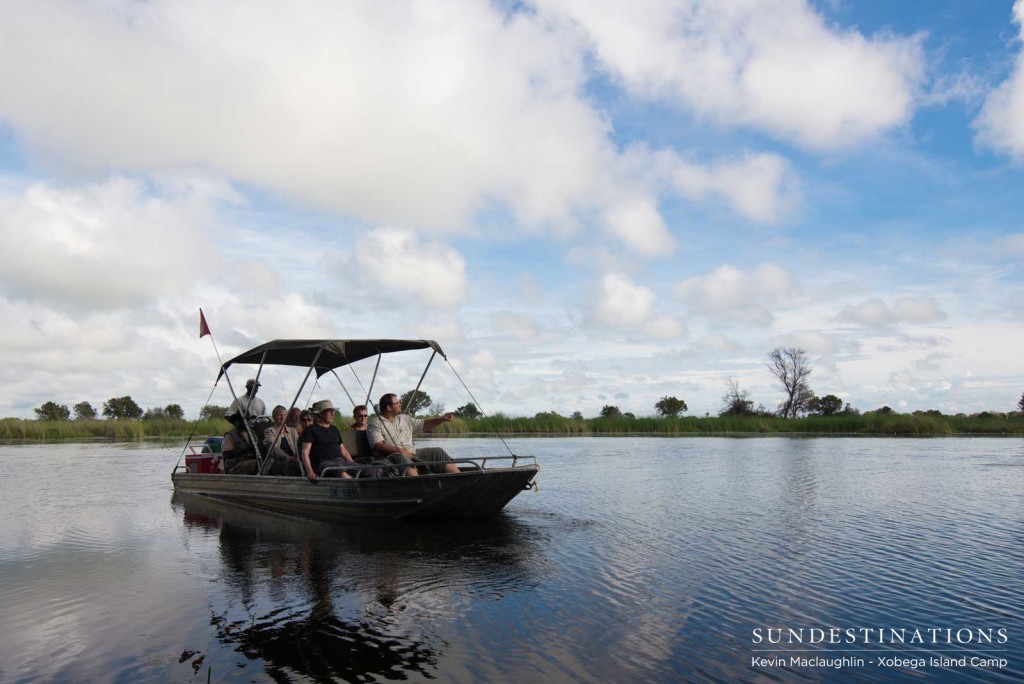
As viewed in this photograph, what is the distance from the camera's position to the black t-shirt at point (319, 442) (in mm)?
12148

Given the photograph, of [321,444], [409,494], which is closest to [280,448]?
[321,444]

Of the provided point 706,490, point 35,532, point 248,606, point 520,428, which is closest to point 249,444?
point 35,532

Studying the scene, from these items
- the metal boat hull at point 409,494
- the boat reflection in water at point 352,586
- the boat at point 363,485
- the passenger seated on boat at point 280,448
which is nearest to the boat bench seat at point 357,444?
the boat at point 363,485

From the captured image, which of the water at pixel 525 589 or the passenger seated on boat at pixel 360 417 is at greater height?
the passenger seated on boat at pixel 360 417

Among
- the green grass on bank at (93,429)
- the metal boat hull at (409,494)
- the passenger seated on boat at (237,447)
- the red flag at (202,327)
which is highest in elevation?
the red flag at (202,327)

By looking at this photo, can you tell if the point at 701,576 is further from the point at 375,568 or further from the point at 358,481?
the point at 358,481

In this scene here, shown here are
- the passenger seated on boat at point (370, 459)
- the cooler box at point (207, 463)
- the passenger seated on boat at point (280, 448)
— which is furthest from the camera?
the cooler box at point (207, 463)

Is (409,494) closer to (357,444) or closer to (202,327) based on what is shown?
(357,444)

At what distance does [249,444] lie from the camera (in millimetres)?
14719

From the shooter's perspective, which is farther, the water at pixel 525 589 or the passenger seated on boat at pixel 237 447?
the passenger seated on boat at pixel 237 447

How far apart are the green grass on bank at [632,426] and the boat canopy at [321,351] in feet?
84.7

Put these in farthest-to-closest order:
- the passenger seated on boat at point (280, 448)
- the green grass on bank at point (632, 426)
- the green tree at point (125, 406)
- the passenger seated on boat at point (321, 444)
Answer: the green tree at point (125, 406), the green grass on bank at point (632, 426), the passenger seated on boat at point (280, 448), the passenger seated on boat at point (321, 444)

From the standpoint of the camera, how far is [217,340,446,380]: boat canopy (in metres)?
12.6

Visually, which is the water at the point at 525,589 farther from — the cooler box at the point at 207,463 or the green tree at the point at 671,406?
the green tree at the point at 671,406
